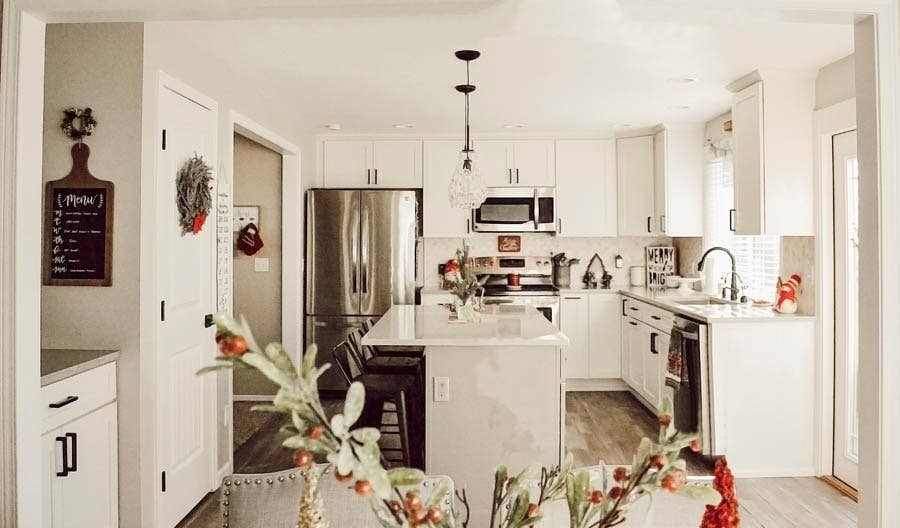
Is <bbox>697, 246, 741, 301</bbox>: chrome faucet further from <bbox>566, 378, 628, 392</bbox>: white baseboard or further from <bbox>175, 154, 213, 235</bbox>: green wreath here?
<bbox>175, 154, 213, 235</bbox>: green wreath

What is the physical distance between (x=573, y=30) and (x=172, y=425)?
2616 mm

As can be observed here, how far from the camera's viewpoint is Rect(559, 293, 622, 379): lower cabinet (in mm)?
5531

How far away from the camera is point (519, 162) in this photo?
5.80 metres

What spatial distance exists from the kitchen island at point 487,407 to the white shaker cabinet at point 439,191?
2.94 meters

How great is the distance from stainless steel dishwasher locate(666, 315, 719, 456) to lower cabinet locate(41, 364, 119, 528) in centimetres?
308

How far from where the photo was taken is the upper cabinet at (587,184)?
5.79m

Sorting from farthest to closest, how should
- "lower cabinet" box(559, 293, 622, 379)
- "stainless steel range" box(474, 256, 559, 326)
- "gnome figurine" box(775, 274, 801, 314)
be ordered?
"stainless steel range" box(474, 256, 559, 326)
"lower cabinet" box(559, 293, 622, 379)
"gnome figurine" box(775, 274, 801, 314)

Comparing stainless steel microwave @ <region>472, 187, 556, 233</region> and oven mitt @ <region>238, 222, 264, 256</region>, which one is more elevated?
stainless steel microwave @ <region>472, 187, 556, 233</region>

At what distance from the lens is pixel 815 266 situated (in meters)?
3.56

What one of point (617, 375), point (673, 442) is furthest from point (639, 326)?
point (673, 442)

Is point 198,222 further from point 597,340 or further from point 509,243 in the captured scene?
point 597,340

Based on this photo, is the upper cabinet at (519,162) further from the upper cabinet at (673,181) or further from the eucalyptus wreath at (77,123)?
the eucalyptus wreath at (77,123)

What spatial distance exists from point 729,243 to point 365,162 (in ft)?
11.1

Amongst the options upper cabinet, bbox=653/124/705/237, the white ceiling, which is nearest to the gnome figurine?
the white ceiling
